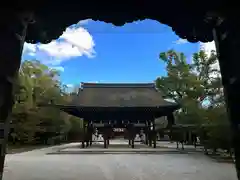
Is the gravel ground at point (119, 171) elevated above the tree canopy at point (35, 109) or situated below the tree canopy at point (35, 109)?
below

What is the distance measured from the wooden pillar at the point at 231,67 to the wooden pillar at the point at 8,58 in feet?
7.41

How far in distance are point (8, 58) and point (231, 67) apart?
2461 mm

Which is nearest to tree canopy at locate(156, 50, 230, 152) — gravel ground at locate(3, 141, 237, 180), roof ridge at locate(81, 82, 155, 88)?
roof ridge at locate(81, 82, 155, 88)

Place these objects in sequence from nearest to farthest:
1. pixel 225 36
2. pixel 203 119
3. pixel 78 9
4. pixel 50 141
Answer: pixel 225 36, pixel 78 9, pixel 203 119, pixel 50 141

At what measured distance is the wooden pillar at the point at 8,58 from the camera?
2896mm

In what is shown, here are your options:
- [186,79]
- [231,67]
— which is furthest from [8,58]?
[186,79]

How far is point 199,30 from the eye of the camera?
3.93m

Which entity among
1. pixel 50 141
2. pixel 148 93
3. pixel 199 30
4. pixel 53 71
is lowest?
pixel 50 141

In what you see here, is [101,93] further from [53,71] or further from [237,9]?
[237,9]

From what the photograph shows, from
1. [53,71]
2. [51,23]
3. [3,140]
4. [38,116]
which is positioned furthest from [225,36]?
[53,71]

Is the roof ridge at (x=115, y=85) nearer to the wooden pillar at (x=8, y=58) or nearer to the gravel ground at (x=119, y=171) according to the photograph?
the gravel ground at (x=119, y=171)

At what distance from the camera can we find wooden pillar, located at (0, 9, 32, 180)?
290 cm

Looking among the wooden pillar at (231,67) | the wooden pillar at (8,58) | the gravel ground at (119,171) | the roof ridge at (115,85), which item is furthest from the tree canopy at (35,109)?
the wooden pillar at (231,67)

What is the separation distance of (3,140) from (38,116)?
2172 cm
